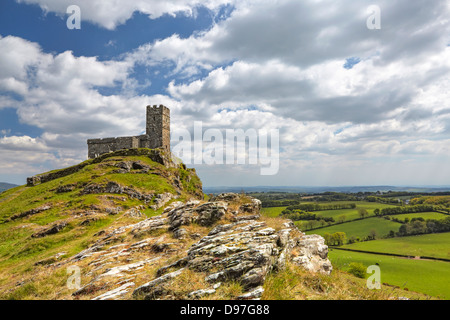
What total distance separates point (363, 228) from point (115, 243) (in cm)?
13876

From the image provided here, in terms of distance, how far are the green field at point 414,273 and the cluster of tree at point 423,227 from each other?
134 ft

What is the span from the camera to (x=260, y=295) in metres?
6.77

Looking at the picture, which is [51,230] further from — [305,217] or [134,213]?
[305,217]

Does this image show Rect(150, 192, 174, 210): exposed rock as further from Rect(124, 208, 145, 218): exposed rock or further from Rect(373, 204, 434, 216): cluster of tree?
Rect(373, 204, 434, 216): cluster of tree

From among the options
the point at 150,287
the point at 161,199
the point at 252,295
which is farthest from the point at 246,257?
the point at 161,199

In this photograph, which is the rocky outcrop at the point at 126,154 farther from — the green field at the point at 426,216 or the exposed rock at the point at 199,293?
the green field at the point at 426,216

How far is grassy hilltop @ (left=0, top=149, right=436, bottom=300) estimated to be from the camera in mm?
7941

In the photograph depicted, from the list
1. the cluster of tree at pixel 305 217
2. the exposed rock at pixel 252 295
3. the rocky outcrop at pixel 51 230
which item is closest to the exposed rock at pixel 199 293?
the exposed rock at pixel 252 295

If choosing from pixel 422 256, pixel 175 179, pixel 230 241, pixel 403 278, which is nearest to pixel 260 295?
pixel 230 241

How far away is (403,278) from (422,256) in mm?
31814
